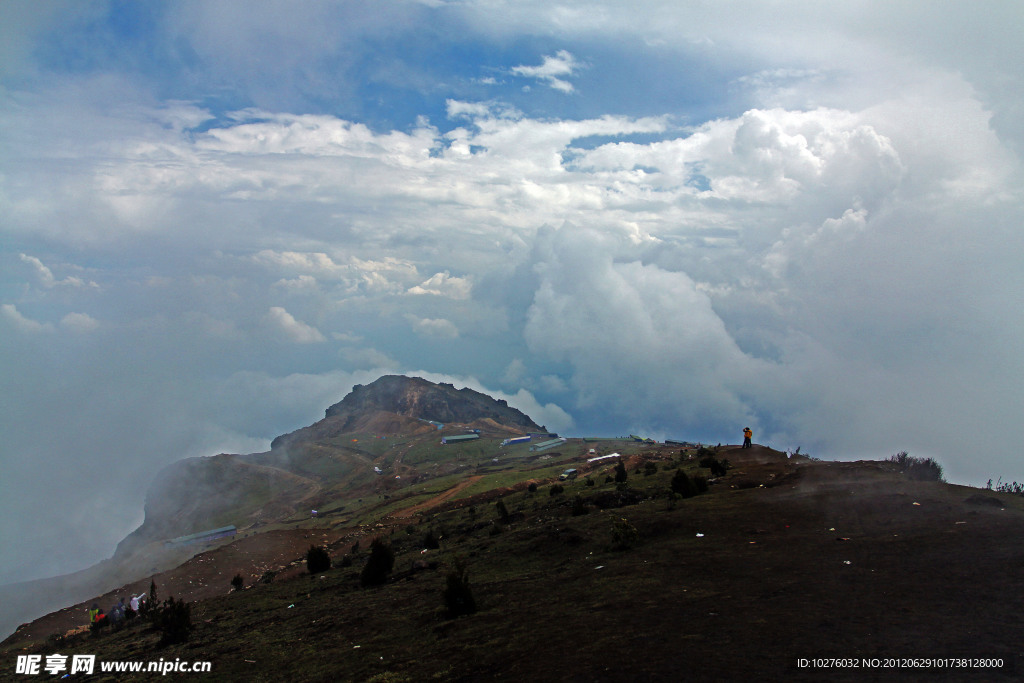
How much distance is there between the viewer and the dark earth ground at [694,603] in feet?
35.0

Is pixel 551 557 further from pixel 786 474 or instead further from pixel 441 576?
pixel 786 474

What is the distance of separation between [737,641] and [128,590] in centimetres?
6128

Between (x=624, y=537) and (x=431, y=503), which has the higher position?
(x=431, y=503)

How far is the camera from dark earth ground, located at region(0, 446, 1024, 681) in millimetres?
10656

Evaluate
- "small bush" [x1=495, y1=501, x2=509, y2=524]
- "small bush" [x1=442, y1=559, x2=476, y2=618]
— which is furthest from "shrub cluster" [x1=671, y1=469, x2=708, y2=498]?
"small bush" [x1=442, y1=559, x2=476, y2=618]

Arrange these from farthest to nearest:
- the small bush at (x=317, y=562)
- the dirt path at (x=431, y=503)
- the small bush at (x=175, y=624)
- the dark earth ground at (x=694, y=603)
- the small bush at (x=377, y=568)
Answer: the dirt path at (x=431, y=503) < the small bush at (x=317, y=562) < the small bush at (x=377, y=568) < the small bush at (x=175, y=624) < the dark earth ground at (x=694, y=603)

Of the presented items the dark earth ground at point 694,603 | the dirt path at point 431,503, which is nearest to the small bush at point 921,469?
the dark earth ground at point 694,603

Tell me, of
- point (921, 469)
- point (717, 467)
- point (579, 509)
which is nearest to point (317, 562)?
point (579, 509)

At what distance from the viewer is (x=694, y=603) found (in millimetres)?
14016

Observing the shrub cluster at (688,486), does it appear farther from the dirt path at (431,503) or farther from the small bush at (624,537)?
the dirt path at (431,503)

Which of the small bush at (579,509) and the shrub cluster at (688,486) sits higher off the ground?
the shrub cluster at (688,486)

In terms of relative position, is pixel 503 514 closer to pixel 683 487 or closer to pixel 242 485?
pixel 683 487

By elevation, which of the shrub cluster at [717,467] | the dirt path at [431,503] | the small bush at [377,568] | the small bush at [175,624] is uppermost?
the dirt path at [431,503]

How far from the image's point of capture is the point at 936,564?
14.3 metres
